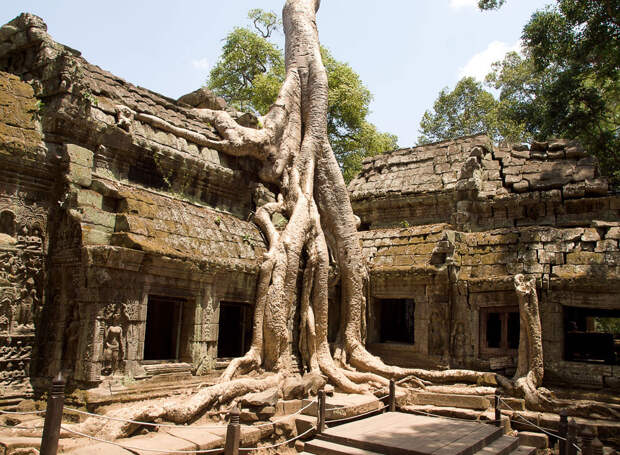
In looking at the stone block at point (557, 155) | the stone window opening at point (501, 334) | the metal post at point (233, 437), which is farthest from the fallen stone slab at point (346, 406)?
the stone block at point (557, 155)

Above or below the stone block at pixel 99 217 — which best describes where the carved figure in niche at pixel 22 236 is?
Answer: below

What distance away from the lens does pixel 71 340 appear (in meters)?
6.36

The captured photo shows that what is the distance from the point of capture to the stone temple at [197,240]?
643cm

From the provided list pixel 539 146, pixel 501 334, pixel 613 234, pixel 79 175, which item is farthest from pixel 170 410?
pixel 539 146

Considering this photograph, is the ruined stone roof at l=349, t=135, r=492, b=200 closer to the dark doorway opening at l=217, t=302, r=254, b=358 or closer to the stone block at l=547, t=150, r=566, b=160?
the stone block at l=547, t=150, r=566, b=160

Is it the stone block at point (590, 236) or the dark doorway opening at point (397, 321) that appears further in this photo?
the dark doorway opening at point (397, 321)

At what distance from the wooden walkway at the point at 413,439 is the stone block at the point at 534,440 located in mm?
546

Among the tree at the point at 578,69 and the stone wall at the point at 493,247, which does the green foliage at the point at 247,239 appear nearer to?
the stone wall at the point at 493,247

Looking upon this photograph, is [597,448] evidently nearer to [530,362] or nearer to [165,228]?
[530,362]

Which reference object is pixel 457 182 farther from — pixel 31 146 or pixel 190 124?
pixel 31 146

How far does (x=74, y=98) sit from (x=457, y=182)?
7562mm

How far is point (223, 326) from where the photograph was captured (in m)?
10.1

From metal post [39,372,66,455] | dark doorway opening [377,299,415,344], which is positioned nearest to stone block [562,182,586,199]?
dark doorway opening [377,299,415,344]

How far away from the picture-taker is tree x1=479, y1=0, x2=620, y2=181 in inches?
490
